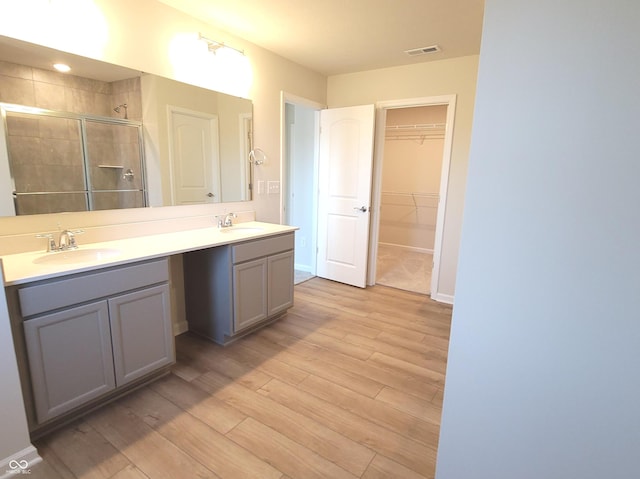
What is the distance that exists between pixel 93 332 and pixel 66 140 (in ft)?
3.75

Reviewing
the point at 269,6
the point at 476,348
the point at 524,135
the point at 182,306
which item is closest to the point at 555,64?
the point at 524,135

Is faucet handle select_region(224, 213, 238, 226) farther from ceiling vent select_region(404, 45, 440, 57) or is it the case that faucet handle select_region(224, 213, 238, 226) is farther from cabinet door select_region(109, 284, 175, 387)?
ceiling vent select_region(404, 45, 440, 57)

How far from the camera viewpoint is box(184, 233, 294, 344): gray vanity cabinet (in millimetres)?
2449

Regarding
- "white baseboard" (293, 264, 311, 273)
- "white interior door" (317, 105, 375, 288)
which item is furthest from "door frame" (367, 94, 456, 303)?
"white baseboard" (293, 264, 311, 273)

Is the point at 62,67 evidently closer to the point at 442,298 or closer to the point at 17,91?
the point at 17,91

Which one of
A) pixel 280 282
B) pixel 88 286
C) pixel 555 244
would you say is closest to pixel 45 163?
pixel 88 286

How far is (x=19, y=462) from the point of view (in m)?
1.45

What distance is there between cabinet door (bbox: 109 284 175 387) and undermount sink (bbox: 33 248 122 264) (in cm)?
31

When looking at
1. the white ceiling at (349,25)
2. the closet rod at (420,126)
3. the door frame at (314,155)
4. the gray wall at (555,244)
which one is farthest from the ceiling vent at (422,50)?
the closet rod at (420,126)

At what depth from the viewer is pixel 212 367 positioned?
2295 mm

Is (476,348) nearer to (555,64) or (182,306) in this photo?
(555,64)

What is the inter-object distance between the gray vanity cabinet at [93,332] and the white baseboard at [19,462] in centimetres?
12

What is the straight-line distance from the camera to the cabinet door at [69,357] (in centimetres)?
150

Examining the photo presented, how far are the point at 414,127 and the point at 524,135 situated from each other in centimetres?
522
